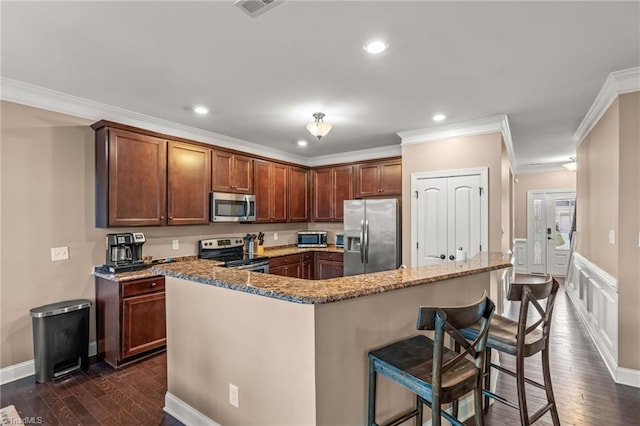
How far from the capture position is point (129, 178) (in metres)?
3.54

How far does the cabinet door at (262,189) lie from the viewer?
513 centimetres

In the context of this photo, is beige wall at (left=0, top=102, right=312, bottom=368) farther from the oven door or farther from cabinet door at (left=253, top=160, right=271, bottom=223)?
cabinet door at (left=253, top=160, right=271, bottom=223)

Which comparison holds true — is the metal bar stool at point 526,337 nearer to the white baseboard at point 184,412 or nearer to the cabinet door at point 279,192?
the white baseboard at point 184,412

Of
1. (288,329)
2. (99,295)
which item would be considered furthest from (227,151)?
(288,329)

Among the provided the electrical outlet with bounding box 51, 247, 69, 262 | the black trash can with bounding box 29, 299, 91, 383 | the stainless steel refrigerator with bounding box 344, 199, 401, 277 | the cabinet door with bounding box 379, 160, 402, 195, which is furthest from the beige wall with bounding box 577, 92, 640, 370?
the electrical outlet with bounding box 51, 247, 69, 262

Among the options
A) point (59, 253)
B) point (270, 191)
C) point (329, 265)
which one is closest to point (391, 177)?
point (329, 265)

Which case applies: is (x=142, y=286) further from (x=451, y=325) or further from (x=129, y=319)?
(x=451, y=325)

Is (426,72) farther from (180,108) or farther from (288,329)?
(180,108)

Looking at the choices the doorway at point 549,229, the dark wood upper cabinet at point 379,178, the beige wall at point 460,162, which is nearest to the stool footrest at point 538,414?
the beige wall at point 460,162

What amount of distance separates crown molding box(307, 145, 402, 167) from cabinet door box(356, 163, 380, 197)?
0.20m

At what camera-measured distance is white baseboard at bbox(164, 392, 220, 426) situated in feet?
7.01

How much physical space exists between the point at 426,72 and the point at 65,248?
3.85 meters

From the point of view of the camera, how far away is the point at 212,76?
2.75 metres

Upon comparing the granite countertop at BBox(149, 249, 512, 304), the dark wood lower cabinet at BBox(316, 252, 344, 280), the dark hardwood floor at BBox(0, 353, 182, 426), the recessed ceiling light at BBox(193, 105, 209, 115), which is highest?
the recessed ceiling light at BBox(193, 105, 209, 115)
